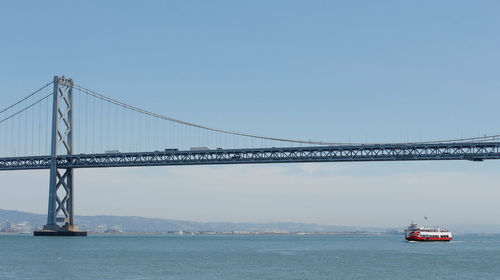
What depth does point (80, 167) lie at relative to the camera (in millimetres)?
86438

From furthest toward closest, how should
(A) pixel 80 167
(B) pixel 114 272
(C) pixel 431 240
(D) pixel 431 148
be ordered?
(C) pixel 431 240 < (A) pixel 80 167 < (D) pixel 431 148 < (B) pixel 114 272

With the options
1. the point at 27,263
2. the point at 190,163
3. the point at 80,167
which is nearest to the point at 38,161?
the point at 80,167

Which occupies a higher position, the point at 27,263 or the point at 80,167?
the point at 80,167

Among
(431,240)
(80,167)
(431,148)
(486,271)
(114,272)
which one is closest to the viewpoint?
(114,272)

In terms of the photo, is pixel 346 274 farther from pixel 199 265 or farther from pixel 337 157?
pixel 337 157

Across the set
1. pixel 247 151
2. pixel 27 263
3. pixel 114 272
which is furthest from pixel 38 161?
pixel 114 272

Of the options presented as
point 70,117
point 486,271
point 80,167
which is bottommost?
point 486,271

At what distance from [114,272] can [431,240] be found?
6201 cm

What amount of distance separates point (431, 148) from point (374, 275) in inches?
1677

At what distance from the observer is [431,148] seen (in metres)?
80.2

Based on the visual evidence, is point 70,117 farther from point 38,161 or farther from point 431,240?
point 431,240

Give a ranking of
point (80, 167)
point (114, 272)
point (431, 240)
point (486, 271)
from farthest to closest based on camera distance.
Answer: point (431, 240) < point (80, 167) < point (486, 271) < point (114, 272)

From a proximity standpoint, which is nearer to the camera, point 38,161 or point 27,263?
point 27,263

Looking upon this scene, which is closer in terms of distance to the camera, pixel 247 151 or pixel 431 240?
pixel 247 151
